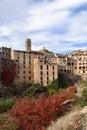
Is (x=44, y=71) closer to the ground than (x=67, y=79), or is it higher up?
higher up

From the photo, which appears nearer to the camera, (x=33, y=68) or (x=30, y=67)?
(x=30, y=67)

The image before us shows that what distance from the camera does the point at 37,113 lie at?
46562mm

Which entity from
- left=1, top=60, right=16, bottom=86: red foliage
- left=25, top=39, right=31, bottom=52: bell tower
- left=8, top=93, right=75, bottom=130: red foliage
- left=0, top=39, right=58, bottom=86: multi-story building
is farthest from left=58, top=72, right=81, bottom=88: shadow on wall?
left=8, top=93, right=75, bottom=130: red foliage

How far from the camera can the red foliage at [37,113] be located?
44.7 metres

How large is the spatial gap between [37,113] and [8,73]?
63135 millimetres

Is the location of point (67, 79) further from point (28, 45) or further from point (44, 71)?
point (28, 45)

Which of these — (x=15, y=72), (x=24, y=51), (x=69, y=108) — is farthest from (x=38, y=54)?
(x=69, y=108)

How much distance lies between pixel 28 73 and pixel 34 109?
68.0m

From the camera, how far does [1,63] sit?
10888 cm

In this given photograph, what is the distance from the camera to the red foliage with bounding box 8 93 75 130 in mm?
44719

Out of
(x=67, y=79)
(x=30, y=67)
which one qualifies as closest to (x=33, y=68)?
(x=30, y=67)

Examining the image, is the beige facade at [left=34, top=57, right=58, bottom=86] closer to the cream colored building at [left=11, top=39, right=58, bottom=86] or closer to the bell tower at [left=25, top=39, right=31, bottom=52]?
the cream colored building at [left=11, top=39, right=58, bottom=86]

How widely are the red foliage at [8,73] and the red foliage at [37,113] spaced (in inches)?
2291

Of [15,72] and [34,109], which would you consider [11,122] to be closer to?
[34,109]
